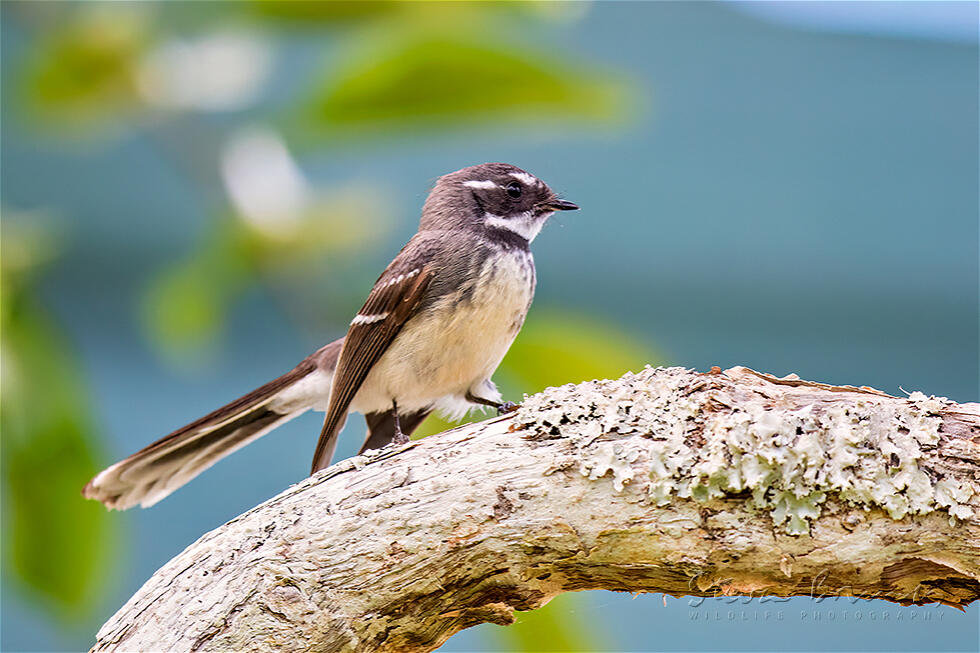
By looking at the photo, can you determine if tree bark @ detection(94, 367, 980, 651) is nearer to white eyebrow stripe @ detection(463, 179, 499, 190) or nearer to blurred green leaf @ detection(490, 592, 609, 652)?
blurred green leaf @ detection(490, 592, 609, 652)

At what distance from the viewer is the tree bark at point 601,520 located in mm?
1540

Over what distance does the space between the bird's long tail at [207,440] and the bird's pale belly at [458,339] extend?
0.53ft

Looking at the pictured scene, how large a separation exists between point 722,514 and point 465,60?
951 millimetres

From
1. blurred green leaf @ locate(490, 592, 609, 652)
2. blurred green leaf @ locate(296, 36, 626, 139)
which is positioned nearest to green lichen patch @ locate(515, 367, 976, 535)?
blurred green leaf @ locate(490, 592, 609, 652)

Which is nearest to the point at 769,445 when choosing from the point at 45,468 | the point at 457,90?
the point at 457,90

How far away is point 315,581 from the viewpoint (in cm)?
167

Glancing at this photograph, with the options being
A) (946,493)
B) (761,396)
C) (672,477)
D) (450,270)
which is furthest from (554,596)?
(450,270)

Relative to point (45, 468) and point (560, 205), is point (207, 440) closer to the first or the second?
point (45, 468)

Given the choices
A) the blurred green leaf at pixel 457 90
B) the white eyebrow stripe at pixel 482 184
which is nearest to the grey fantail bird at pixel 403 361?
the white eyebrow stripe at pixel 482 184

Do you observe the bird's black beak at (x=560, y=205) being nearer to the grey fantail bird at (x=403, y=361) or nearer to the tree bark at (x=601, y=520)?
the grey fantail bird at (x=403, y=361)

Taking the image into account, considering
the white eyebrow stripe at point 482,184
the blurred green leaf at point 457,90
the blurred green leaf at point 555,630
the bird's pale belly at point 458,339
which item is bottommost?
the blurred green leaf at point 555,630

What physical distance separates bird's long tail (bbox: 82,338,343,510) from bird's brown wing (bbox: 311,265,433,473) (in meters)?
0.17

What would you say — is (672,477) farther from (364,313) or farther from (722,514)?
(364,313)

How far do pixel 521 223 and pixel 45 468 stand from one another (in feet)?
4.20
